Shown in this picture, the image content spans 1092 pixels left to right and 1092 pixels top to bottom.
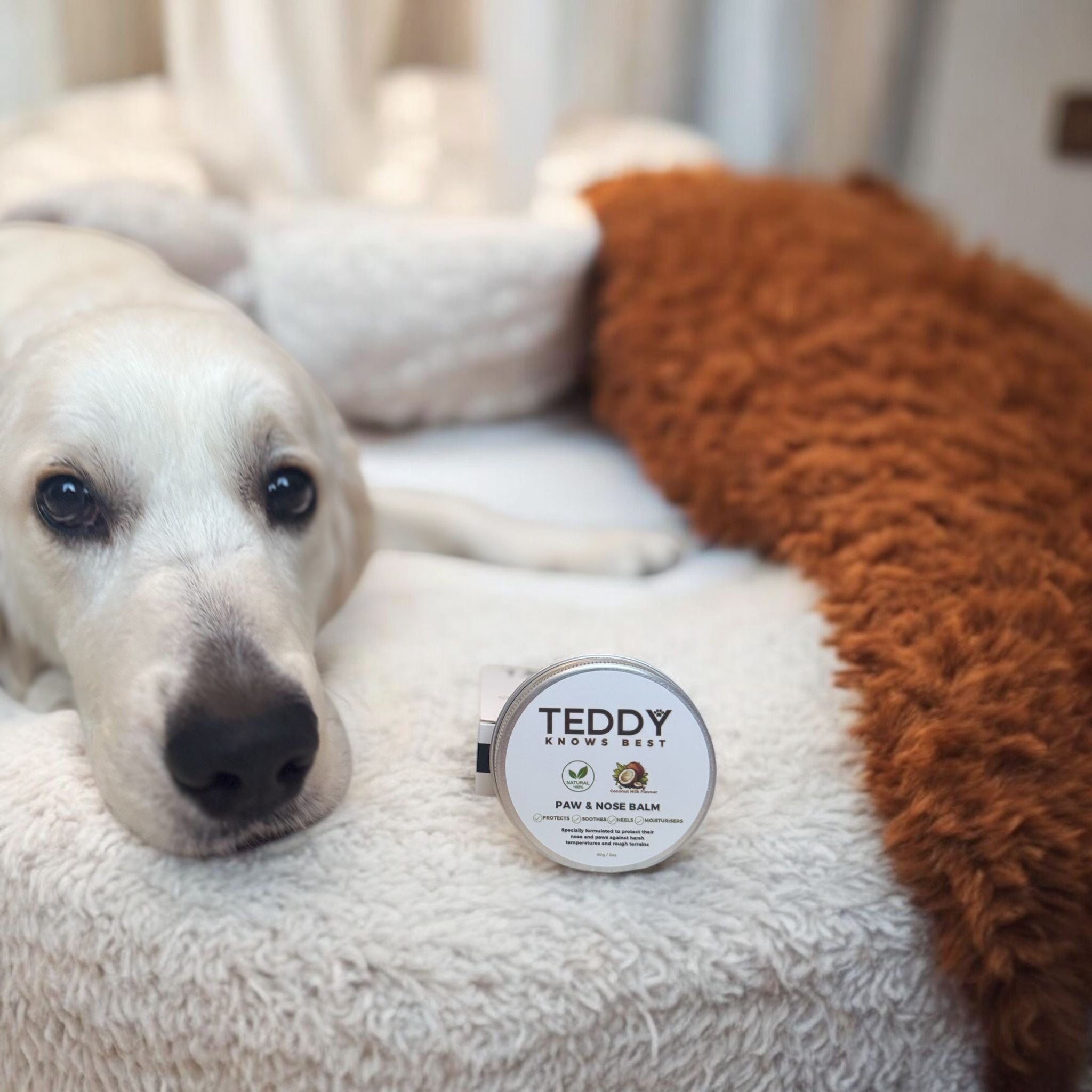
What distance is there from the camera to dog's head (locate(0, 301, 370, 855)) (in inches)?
26.9

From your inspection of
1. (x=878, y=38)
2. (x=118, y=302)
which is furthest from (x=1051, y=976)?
(x=878, y=38)

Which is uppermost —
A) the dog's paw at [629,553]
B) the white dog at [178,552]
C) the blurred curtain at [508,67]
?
the blurred curtain at [508,67]

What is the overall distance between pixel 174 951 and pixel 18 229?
89cm

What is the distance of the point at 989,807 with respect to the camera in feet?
2.44

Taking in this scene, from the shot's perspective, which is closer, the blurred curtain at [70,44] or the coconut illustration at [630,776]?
the coconut illustration at [630,776]

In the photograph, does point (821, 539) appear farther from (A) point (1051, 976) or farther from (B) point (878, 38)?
(B) point (878, 38)

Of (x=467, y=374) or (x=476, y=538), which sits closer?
(x=476, y=538)

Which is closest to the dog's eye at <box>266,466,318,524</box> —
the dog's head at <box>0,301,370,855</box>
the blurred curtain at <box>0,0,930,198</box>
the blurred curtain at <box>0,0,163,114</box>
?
the dog's head at <box>0,301,370,855</box>

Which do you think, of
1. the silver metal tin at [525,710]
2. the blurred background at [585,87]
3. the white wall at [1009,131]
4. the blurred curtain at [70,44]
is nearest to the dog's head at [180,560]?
the silver metal tin at [525,710]

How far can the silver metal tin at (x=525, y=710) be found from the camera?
692 mm

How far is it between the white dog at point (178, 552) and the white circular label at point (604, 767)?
138 millimetres

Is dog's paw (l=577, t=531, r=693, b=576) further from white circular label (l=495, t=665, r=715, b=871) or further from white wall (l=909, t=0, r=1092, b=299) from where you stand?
white wall (l=909, t=0, r=1092, b=299)

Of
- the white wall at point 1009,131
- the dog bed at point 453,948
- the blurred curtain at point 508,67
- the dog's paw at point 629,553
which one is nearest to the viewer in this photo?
the dog bed at point 453,948

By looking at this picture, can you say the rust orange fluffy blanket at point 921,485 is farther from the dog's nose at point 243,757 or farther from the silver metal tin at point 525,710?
the dog's nose at point 243,757
